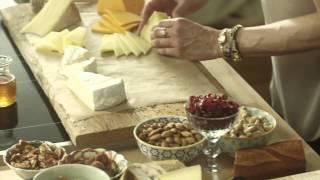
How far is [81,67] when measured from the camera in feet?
5.30

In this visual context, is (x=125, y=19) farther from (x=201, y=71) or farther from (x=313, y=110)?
(x=313, y=110)

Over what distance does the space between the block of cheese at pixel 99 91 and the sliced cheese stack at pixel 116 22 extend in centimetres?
39

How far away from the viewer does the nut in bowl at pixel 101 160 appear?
1.21 metres

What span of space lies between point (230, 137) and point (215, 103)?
0.10m

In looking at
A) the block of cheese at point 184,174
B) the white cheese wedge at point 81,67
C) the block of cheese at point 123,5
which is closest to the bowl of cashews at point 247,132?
the block of cheese at point 184,174

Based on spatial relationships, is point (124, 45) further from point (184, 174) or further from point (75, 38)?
point (184, 174)

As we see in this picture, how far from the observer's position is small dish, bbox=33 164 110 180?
3.78ft

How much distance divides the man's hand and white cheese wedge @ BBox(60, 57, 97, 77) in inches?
11.0

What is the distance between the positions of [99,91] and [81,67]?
0.15 meters

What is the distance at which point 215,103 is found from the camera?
126 cm

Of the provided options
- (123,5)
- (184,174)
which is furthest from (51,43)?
(184,174)

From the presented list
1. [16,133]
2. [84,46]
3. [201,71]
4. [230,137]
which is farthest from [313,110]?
[16,133]

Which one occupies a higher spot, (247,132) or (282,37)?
(282,37)

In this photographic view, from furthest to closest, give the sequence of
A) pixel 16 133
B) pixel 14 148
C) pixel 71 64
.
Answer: pixel 71 64
pixel 16 133
pixel 14 148
